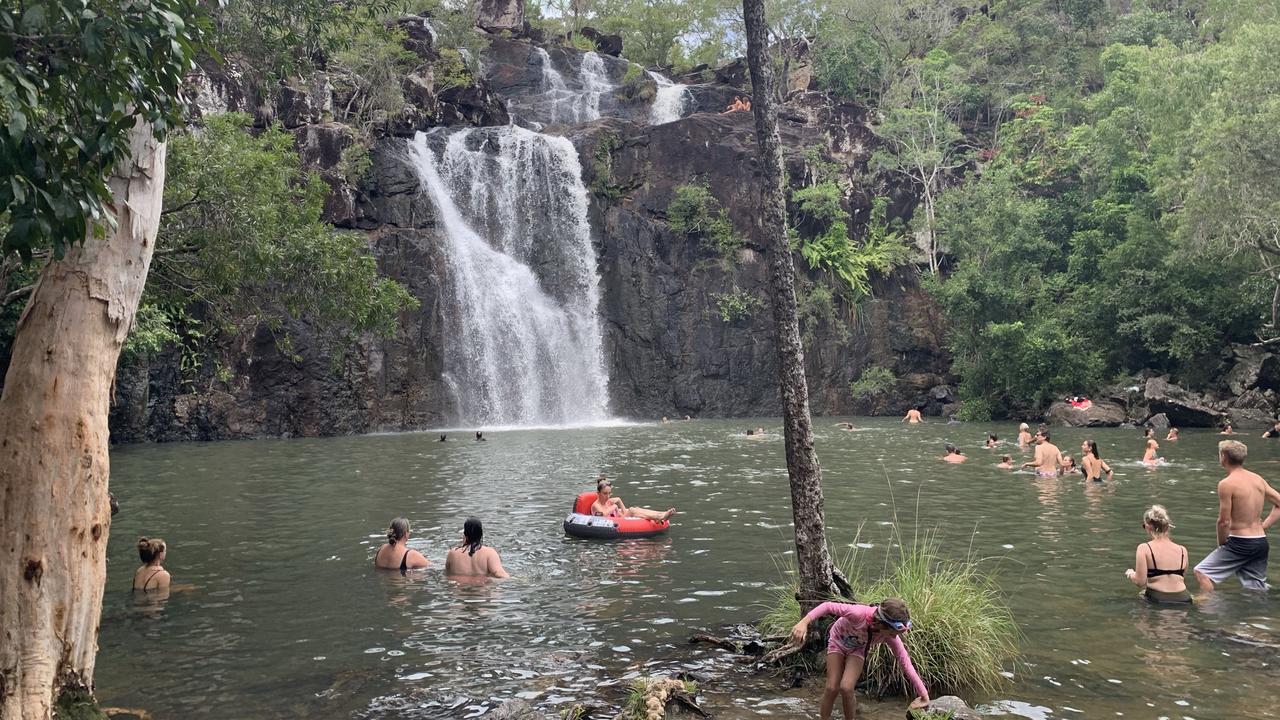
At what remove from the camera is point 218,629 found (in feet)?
29.5

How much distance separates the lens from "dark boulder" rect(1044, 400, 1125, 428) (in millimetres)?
34094

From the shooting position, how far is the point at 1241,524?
950 centimetres

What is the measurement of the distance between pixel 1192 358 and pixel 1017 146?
16.4 meters

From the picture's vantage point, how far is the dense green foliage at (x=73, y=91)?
4199 mm

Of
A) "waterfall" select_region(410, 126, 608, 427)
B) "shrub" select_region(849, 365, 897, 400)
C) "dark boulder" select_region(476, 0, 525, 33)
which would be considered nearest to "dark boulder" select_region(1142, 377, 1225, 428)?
"shrub" select_region(849, 365, 897, 400)

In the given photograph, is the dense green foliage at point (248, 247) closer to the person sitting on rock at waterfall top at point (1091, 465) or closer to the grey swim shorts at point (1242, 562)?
the grey swim shorts at point (1242, 562)

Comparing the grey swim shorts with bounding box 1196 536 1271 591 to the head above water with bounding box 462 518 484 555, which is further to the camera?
the head above water with bounding box 462 518 484 555

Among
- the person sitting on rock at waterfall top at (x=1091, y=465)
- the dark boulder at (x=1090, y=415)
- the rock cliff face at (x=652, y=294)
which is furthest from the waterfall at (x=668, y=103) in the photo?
the person sitting on rock at waterfall top at (x=1091, y=465)

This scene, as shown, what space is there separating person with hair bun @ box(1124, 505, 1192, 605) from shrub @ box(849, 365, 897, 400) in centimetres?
3379

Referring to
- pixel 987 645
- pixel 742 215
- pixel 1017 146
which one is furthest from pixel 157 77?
pixel 1017 146

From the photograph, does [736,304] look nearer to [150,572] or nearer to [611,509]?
[611,509]

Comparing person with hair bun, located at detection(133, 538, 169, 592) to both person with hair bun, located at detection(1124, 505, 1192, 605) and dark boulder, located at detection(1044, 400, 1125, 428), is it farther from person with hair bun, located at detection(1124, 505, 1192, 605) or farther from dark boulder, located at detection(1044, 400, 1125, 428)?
dark boulder, located at detection(1044, 400, 1125, 428)

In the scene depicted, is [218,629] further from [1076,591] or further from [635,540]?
[1076,591]

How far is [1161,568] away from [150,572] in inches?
430
